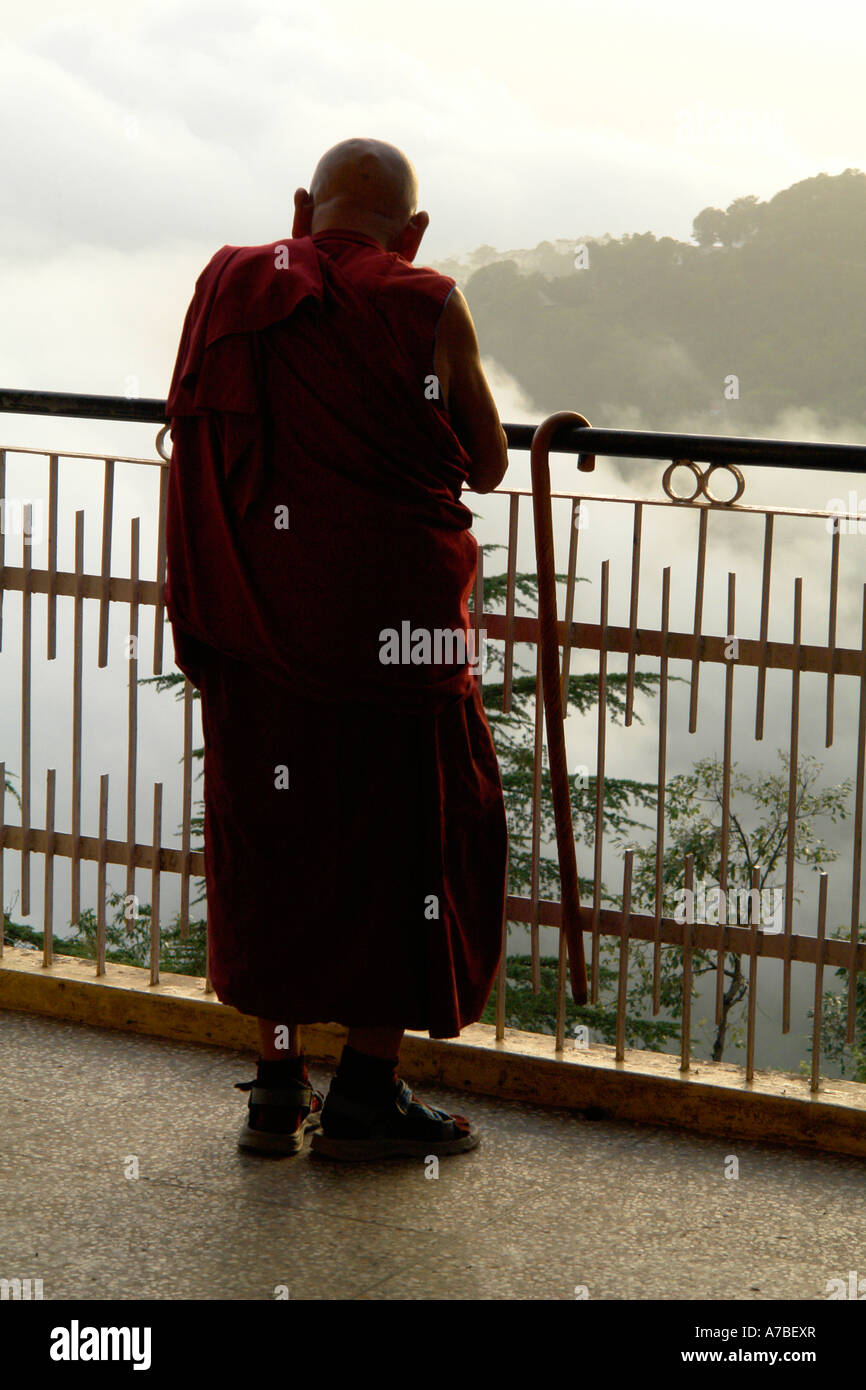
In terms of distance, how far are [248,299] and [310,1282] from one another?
4.48 feet

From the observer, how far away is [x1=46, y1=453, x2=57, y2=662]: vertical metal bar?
9.87 feet

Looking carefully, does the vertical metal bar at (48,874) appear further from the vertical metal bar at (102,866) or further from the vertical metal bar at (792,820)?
the vertical metal bar at (792,820)

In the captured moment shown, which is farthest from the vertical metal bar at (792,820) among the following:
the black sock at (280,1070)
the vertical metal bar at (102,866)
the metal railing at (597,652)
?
the vertical metal bar at (102,866)

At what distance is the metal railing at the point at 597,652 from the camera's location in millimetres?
2414

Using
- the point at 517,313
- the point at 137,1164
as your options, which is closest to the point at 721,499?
the point at 137,1164

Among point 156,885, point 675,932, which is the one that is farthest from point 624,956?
point 156,885

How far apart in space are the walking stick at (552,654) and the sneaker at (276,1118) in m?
0.50

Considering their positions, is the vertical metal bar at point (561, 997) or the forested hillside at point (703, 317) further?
the forested hillside at point (703, 317)

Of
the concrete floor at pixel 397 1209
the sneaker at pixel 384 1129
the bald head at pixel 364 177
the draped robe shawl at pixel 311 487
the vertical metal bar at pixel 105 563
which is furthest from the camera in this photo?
the vertical metal bar at pixel 105 563

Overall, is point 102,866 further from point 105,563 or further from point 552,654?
point 552,654

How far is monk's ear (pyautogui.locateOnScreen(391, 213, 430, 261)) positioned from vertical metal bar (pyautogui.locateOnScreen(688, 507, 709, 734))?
2.18 ft

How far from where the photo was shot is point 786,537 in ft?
107

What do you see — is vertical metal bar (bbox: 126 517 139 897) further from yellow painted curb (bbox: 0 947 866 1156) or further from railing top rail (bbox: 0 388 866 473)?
railing top rail (bbox: 0 388 866 473)
